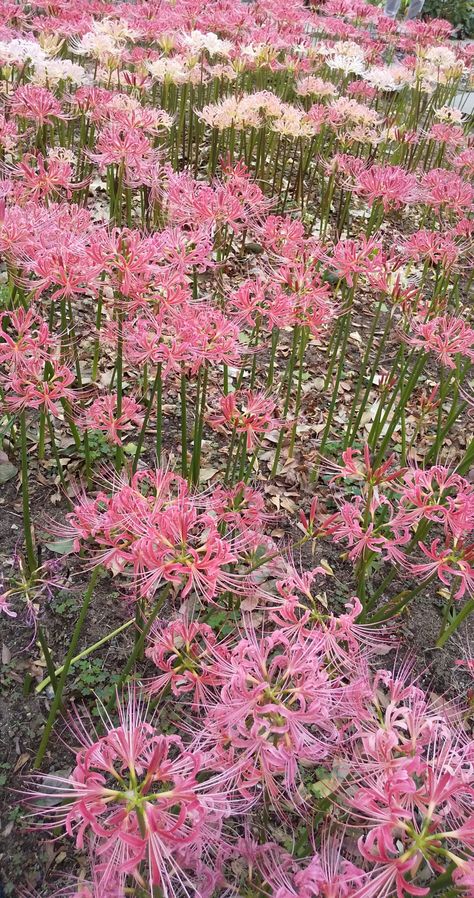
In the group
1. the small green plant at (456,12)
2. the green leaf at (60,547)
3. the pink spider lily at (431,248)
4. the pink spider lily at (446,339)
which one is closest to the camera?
the pink spider lily at (446,339)

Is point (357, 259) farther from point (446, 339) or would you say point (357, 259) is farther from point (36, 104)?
point (36, 104)

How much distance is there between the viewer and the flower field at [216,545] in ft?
3.81

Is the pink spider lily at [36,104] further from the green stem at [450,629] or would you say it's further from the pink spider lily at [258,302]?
the green stem at [450,629]

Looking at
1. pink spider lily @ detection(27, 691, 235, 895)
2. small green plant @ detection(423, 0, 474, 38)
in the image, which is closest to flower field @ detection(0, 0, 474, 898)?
pink spider lily @ detection(27, 691, 235, 895)

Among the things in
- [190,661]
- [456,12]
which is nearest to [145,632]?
[190,661]

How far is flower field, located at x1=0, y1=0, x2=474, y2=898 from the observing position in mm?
1161

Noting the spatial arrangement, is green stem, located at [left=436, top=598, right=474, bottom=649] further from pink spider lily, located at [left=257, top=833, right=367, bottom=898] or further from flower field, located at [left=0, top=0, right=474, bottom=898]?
pink spider lily, located at [left=257, top=833, right=367, bottom=898]

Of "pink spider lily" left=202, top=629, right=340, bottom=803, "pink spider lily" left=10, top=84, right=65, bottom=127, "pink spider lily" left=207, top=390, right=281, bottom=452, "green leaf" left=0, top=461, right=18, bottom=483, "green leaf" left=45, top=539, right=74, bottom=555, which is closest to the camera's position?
"pink spider lily" left=202, top=629, right=340, bottom=803

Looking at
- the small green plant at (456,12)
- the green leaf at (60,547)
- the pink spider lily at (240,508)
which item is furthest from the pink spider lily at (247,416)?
the small green plant at (456,12)

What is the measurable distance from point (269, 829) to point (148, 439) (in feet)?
5.87

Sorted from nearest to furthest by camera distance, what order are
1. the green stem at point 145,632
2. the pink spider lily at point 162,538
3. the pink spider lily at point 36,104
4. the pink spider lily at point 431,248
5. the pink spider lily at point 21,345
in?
the pink spider lily at point 162,538 → the green stem at point 145,632 → the pink spider lily at point 21,345 → the pink spider lily at point 431,248 → the pink spider lily at point 36,104

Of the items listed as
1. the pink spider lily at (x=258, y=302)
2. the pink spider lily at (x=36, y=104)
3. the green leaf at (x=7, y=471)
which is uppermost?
the pink spider lily at (x=36, y=104)

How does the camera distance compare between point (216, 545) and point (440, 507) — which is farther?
point (440, 507)

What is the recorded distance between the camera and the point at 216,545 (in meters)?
1.34
